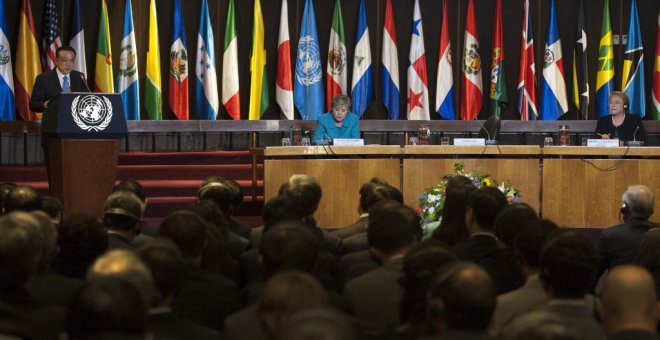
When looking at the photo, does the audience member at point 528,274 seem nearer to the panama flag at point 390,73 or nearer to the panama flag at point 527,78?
the panama flag at point 390,73

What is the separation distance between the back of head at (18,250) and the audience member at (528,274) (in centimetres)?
158

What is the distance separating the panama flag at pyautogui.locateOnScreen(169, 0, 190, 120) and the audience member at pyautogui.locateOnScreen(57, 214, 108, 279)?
8739mm

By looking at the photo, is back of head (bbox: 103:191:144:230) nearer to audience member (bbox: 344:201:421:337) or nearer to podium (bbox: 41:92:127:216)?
audience member (bbox: 344:201:421:337)

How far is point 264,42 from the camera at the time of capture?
13.1 m

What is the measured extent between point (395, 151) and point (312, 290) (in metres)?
6.85

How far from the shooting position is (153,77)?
12.4 metres

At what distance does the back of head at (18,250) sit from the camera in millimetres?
3129

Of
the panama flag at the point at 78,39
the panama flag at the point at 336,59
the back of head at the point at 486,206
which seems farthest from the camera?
the panama flag at the point at 336,59

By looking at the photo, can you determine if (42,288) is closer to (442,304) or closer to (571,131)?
(442,304)

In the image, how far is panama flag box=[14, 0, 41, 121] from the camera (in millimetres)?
11570

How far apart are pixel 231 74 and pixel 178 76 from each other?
685 mm

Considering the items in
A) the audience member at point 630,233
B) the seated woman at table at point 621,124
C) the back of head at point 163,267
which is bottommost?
the audience member at point 630,233

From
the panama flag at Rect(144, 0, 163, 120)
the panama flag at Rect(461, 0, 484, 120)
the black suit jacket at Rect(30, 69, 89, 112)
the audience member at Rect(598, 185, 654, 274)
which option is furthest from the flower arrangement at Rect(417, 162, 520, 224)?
the panama flag at Rect(144, 0, 163, 120)

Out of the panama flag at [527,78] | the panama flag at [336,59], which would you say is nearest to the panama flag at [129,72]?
the panama flag at [336,59]
